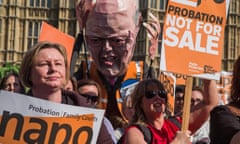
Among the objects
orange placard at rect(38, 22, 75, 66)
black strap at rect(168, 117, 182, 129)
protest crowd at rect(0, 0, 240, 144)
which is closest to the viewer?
protest crowd at rect(0, 0, 240, 144)

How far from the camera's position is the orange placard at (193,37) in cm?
338

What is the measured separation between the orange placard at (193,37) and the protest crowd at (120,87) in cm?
13

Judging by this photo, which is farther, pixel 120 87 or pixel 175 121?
pixel 120 87

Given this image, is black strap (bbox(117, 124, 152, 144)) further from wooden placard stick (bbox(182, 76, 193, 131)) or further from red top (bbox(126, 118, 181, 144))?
wooden placard stick (bbox(182, 76, 193, 131))

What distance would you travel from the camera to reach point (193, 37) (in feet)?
11.3

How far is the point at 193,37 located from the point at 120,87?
3.51 feet

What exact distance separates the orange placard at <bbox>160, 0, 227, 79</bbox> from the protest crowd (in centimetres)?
13

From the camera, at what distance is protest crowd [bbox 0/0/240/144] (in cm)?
275

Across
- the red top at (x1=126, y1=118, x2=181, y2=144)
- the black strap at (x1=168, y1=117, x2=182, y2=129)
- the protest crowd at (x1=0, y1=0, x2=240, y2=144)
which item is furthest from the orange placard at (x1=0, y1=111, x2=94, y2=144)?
the black strap at (x1=168, y1=117, x2=182, y2=129)

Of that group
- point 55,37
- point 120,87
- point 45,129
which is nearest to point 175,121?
point 120,87

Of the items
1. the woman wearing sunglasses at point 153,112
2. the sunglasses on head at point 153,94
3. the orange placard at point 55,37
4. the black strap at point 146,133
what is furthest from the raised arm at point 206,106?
the orange placard at point 55,37

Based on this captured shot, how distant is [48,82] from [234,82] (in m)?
0.89

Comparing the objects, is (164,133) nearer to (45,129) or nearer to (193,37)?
(193,37)

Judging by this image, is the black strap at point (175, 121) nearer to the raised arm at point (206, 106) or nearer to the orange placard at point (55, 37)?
the raised arm at point (206, 106)
